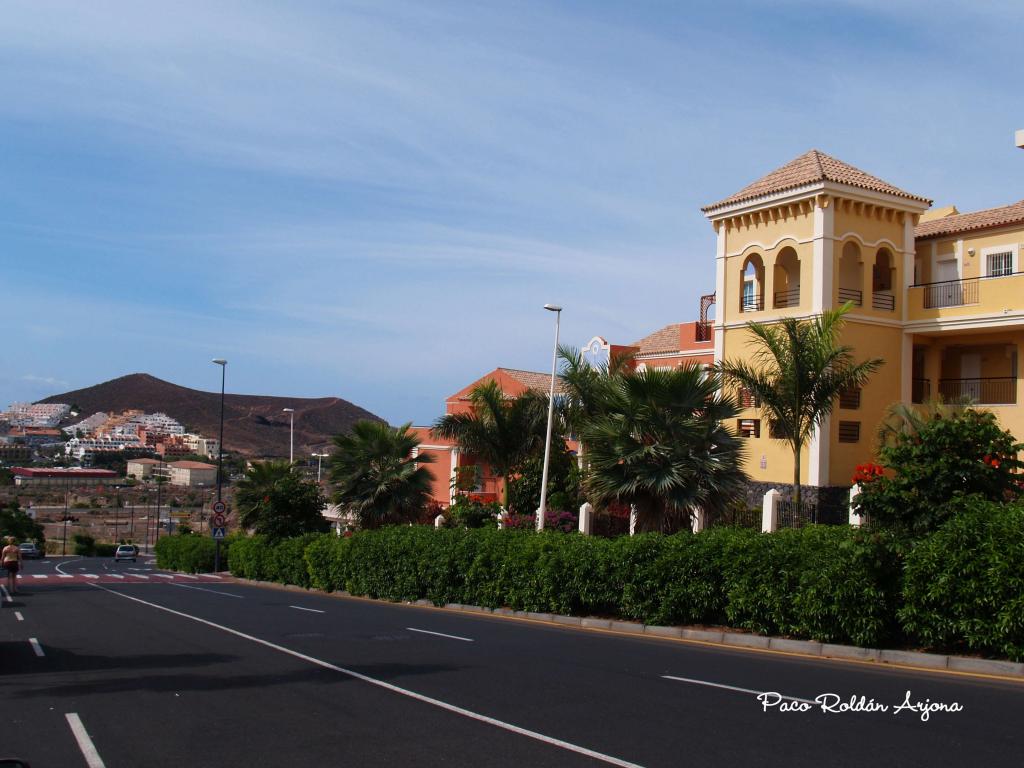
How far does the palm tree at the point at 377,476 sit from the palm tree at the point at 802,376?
43.5 feet

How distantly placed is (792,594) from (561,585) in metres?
5.99

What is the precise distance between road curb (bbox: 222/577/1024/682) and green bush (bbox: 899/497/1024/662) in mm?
259

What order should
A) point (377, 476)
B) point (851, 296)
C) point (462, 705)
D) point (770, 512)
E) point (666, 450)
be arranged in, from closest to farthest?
point (462, 705), point (666, 450), point (770, 512), point (851, 296), point (377, 476)

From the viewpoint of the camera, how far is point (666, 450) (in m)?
20.8

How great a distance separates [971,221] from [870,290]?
14.0 feet

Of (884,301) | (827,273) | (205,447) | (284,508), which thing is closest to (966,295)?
(884,301)

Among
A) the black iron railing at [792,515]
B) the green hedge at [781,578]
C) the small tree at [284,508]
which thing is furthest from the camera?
the small tree at [284,508]

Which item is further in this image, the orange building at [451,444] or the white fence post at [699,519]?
the orange building at [451,444]

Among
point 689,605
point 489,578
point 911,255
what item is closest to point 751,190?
point 911,255

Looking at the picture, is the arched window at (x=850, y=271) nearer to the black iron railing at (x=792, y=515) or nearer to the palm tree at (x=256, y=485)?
the black iron railing at (x=792, y=515)

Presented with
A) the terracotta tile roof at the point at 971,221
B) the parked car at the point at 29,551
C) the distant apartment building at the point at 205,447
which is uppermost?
the terracotta tile roof at the point at 971,221

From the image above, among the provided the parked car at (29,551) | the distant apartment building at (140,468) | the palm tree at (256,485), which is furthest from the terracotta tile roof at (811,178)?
the distant apartment building at (140,468)

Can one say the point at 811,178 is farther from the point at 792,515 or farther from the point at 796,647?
the point at 796,647

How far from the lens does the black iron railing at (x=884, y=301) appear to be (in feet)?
97.5
